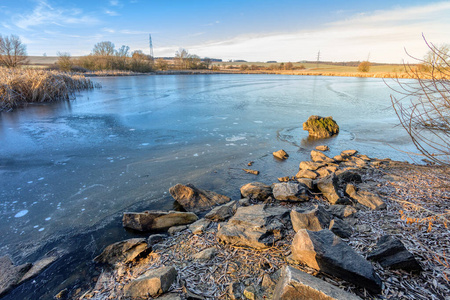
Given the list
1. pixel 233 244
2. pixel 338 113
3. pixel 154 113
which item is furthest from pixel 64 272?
pixel 338 113

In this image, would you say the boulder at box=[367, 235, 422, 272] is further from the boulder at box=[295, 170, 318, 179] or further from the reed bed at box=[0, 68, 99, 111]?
the reed bed at box=[0, 68, 99, 111]

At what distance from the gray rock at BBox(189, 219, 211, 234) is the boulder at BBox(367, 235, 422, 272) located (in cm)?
201

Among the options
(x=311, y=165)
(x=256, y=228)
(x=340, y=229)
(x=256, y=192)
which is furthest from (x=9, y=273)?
(x=311, y=165)

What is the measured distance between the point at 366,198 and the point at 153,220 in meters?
3.52

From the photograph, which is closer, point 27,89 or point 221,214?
point 221,214

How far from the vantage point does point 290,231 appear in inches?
116

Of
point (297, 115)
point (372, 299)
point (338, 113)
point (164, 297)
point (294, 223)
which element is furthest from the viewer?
point (338, 113)

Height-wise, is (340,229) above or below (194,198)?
above

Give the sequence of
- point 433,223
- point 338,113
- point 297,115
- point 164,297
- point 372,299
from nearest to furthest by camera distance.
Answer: point 372,299 < point 164,297 < point 433,223 < point 297,115 < point 338,113

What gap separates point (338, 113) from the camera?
1342cm

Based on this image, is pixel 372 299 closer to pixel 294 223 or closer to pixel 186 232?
pixel 294 223

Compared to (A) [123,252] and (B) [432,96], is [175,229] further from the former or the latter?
(B) [432,96]

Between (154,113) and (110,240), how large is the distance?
10.1 metres

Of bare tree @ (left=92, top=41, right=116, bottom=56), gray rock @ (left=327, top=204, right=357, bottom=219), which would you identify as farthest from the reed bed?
bare tree @ (left=92, top=41, right=116, bottom=56)
